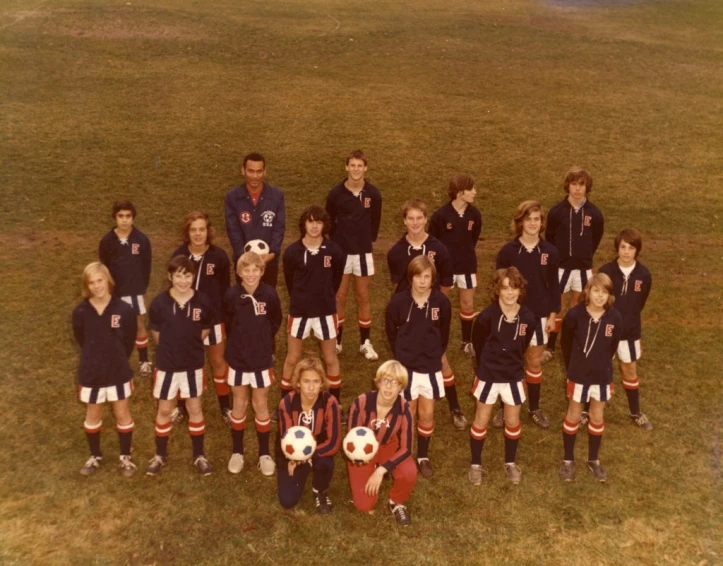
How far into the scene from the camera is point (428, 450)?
7.72m

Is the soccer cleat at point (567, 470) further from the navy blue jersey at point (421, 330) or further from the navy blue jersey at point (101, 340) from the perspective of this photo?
the navy blue jersey at point (101, 340)

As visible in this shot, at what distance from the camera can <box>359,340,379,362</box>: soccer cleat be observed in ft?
31.5

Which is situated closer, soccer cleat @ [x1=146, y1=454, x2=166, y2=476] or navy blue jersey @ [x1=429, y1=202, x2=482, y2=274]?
soccer cleat @ [x1=146, y1=454, x2=166, y2=476]

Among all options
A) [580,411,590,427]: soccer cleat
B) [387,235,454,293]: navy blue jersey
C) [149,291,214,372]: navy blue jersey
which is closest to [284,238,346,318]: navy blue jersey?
[387,235,454,293]: navy blue jersey

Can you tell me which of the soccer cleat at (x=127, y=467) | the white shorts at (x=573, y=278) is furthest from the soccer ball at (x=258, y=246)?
the white shorts at (x=573, y=278)

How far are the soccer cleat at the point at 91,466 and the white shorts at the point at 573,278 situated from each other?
226 inches

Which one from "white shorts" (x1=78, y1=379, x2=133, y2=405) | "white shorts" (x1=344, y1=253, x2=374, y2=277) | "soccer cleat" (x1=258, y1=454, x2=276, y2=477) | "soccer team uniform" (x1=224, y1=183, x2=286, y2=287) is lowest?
"soccer cleat" (x1=258, y1=454, x2=276, y2=477)

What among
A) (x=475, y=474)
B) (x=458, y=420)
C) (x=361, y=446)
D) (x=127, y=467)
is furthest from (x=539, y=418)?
(x=127, y=467)

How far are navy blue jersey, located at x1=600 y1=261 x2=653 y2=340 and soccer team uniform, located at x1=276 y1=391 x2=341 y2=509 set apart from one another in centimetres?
337

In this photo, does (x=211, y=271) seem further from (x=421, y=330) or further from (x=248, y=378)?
(x=421, y=330)

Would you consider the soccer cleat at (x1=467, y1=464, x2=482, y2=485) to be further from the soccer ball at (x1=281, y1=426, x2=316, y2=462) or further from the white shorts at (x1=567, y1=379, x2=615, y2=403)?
the soccer ball at (x1=281, y1=426, x2=316, y2=462)

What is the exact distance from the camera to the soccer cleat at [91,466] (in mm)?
7082

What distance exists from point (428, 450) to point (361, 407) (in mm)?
1436

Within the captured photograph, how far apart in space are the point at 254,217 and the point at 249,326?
2.12m
